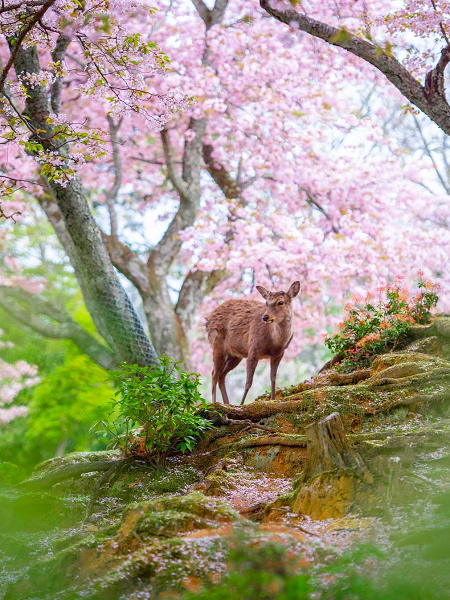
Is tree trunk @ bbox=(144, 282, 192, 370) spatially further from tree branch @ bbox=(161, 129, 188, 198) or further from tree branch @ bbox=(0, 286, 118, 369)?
tree branch @ bbox=(161, 129, 188, 198)

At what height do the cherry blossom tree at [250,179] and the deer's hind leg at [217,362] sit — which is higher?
the cherry blossom tree at [250,179]

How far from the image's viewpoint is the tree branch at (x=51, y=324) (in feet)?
33.2

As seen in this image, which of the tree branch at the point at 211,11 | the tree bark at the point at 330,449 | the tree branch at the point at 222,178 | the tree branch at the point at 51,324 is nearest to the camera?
the tree bark at the point at 330,449

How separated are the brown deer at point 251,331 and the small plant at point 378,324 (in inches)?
27.4

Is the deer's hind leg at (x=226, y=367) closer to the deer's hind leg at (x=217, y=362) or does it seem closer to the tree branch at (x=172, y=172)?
the deer's hind leg at (x=217, y=362)

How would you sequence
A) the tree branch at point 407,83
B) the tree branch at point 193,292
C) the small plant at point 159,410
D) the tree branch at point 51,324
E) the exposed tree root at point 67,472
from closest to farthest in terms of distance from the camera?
1. the small plant at point 159,410
2. the tree branch at point 407,83
3. the exposed tree root at point 67,472
4. the tree branch at point 51,324
5. the tree branch at point 193,292

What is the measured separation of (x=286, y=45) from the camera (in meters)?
13.5

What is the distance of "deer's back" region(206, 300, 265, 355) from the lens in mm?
7551

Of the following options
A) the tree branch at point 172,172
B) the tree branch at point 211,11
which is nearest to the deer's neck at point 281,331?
the tree branch at point 172,172

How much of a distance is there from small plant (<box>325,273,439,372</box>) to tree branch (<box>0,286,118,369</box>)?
385 cm

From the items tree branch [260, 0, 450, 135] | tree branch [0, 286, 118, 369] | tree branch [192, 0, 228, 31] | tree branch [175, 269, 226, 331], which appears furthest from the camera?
tree branch [192, 0, 228, 31]

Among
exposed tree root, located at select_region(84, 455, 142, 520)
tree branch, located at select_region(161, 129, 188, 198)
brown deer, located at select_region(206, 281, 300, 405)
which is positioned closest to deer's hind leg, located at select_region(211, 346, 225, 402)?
brown deer, located at select_region(206, 281, 300, 405)

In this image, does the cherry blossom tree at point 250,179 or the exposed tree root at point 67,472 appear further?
the cherry blossom tree at point 250,179

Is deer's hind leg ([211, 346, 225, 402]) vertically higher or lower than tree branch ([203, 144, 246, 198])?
lower
